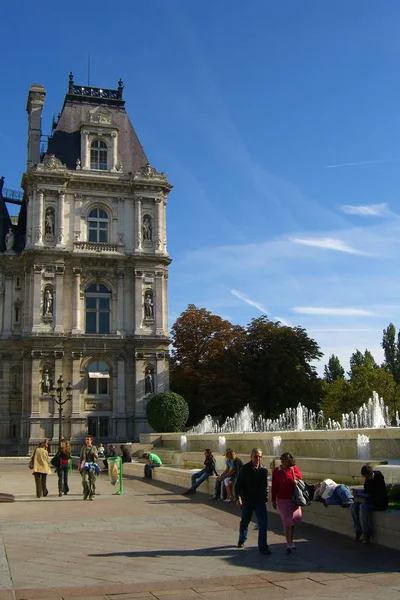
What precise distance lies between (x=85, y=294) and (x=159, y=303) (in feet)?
18.4

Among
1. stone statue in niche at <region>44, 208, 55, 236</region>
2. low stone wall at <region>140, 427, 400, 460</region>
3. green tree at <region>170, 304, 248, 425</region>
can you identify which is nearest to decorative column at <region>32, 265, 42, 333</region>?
stone statue in niche at <region>44, 208, 55, 236</region>

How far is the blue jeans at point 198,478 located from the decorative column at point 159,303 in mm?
32392

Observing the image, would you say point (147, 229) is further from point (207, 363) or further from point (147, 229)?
point (207, 363)

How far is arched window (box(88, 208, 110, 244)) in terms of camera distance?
Result: 54.0 metres

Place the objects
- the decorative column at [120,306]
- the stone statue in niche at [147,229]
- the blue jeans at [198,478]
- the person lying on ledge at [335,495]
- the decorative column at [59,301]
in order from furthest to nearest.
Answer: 1. the stone statue in niche at [147,229]
2. the decorative column at [120,306]
3. the decorative column at [59,301]
4. the blue jeans at [198,478]
5. the person lying on ledge at [335,495]

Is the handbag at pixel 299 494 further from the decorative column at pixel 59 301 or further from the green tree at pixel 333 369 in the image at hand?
the green tree at pixel 333 369

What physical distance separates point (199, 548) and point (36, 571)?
289cm

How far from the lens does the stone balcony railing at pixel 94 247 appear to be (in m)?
52.8

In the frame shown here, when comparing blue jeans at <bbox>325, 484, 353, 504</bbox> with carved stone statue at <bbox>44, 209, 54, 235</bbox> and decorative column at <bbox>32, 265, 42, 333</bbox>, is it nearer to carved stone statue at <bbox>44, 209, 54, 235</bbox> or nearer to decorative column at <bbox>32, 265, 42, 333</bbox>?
decorative column at <bbox>32, 265, 42, 333</bbox>

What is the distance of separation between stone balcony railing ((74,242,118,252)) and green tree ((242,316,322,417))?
14675 mm

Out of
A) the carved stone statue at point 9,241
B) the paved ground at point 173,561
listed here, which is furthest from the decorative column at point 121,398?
the paved ground at point 173,561

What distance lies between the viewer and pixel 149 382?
52469 millimetres

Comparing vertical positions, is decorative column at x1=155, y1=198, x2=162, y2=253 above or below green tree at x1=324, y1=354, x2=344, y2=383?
above

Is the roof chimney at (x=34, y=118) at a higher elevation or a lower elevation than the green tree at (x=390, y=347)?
higher
